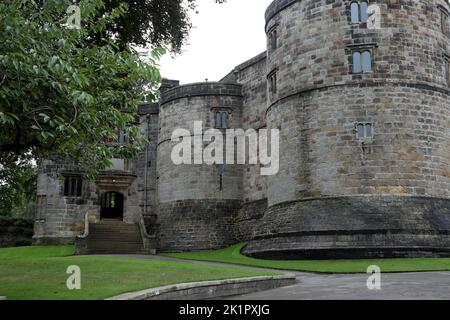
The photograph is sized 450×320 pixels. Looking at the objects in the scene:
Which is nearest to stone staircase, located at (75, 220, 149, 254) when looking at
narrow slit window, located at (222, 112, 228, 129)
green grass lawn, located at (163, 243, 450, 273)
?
narrow slit window, located at (222, 112, 228, 129)

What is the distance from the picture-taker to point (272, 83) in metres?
27.9

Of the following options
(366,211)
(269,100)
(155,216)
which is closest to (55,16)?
(366,211)

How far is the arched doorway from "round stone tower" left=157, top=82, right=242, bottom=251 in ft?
27.8

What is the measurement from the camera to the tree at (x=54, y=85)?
9.00 meters

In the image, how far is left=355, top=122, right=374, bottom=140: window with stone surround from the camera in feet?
77.0

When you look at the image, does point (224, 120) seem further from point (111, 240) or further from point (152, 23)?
point (152, 23)

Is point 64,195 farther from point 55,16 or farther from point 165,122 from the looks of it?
point 55,16

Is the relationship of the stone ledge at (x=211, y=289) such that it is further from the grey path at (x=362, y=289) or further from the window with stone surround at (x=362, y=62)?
the window with stone surround at (x=362, y=62)

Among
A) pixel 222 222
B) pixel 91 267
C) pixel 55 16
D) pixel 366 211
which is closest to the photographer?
pixel 55 16

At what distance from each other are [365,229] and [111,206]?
28.6 metres

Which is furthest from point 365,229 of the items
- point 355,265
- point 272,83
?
point 272,83

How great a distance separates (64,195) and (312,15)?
2086cm

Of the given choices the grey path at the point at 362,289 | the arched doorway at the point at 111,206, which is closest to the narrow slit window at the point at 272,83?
the grey path at the point at 362,289

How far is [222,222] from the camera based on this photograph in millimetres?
33531
